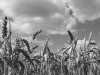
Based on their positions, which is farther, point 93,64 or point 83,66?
point 93,64

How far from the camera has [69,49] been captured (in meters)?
6.86

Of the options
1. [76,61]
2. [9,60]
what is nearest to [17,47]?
[9,60]

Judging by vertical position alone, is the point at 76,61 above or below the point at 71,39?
below

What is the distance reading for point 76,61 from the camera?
7.00m

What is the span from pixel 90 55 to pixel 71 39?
225 centimetres

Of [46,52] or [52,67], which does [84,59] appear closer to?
[46,52]

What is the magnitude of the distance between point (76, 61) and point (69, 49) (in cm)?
69

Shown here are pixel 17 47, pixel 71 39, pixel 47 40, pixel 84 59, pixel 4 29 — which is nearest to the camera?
pixel 4 29

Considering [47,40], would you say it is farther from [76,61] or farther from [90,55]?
[90,55]

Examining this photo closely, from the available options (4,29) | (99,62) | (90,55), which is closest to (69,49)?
(90,55)

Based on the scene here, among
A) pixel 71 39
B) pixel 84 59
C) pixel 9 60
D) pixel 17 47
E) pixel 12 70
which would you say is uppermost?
pixel 71 39

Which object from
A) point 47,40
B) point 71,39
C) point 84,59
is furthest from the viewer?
point 84,59

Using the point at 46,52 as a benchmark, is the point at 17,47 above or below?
below

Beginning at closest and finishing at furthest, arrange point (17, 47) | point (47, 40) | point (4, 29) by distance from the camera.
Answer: point (4, 29) < point (17, 47) < point (47, 40)
